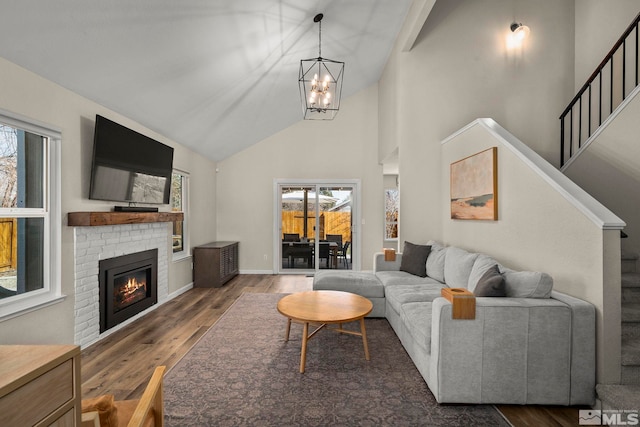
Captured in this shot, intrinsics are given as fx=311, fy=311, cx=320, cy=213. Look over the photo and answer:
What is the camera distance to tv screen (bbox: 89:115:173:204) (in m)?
3.07

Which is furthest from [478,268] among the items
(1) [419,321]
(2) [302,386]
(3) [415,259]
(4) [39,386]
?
(4) [39,386]

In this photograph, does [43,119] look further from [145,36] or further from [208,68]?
[208,68]

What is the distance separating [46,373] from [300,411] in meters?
1.52

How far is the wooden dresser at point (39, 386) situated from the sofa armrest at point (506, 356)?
1961 mm

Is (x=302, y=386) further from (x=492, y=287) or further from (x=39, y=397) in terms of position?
(x=39, y=397)

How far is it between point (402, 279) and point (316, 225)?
3.03 metres

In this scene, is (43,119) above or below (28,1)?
below

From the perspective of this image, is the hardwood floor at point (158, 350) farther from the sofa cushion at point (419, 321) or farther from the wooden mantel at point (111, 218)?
the wooden mantel at point (111, 218)

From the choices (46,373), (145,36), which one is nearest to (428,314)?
(46,373)

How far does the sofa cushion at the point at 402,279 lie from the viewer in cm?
373

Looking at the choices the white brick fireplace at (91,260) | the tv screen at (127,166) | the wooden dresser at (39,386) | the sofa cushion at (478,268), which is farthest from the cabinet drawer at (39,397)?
the sofa cushion at (478,268)

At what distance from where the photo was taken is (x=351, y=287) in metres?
3.75

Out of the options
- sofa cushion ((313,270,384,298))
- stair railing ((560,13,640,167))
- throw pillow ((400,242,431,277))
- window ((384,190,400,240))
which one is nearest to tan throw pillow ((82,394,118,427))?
sofa cushion ((313,270,384,298))

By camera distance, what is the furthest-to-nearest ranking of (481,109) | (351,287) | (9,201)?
(481,109)
(351,287)
(9,201)
